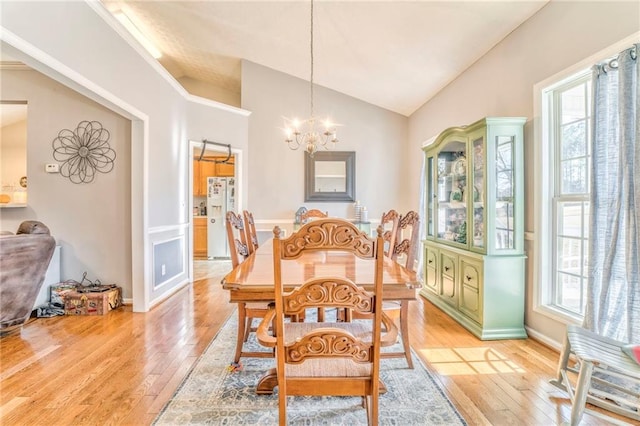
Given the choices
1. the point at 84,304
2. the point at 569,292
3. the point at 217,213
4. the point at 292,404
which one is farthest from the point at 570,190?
the point at 217,213

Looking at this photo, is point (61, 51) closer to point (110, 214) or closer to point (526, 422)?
point (110, 214)

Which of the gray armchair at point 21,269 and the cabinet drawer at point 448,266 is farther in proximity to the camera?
the cabinet drawer at point 448,266

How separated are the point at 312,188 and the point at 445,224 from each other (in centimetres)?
243

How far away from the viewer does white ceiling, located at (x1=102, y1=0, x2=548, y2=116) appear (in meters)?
2.83

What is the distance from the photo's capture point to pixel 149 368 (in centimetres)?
214

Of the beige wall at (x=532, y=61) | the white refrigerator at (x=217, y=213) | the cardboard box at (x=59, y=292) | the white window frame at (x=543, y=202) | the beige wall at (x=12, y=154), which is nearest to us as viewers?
the beige wall at (x=532, y=61)

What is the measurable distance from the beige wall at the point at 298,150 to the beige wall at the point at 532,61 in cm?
172

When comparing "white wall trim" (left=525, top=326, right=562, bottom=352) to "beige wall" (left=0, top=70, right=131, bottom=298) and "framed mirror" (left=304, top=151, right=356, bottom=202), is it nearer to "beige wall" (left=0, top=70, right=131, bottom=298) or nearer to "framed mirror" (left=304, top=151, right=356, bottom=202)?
"framed mirror" (left=304, top=151, right=356, bottom=202)

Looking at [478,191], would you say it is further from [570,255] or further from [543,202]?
[570,255]

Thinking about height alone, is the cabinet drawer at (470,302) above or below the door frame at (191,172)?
below

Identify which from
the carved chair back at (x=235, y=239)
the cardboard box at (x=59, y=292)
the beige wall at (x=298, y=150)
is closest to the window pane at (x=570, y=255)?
the carved chair back at (x=235, y=239)

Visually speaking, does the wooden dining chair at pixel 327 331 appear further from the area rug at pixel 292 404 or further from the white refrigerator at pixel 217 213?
the white refrigerator at pixel 217 213

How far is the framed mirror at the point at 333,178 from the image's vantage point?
5281 millimetres

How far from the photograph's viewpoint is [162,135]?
12.5ft
